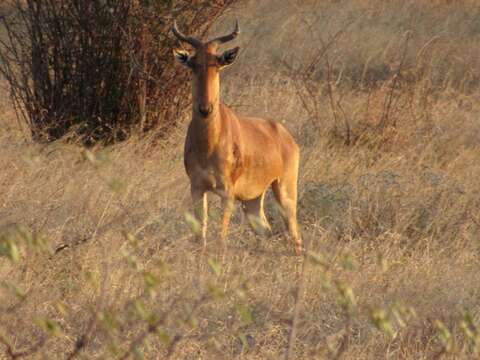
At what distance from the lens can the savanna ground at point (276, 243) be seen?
13.4 ft

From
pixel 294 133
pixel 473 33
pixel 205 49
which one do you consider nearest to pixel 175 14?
pixel 294 133

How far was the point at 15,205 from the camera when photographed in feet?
25.2

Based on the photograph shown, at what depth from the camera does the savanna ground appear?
4094mm

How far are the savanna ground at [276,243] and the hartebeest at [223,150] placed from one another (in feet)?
0.91

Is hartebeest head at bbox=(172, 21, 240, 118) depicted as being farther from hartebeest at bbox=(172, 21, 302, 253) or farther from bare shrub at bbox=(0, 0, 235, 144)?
bare shrub at bbox=(0, 0, 235, 144)

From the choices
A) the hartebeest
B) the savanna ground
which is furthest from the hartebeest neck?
the savanna ground

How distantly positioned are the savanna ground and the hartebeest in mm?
278

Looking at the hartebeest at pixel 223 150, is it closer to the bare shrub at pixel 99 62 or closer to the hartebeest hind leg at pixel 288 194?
the hartebeest hind leg at pixel 288 194

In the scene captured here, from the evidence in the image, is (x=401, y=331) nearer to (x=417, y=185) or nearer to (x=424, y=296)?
(x=424, y=296)

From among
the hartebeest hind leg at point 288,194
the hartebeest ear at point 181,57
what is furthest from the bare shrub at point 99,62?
the hartebeest ear at point 181,57

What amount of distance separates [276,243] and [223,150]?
2.69ft

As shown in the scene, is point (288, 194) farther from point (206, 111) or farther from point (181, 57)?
point (181, 57)

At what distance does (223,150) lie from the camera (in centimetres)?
749

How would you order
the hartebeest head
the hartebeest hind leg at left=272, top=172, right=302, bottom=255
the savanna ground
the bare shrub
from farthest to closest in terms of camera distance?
the bare shrub → the hartebeest hind leg at left=272, top=172, right=302, bottom=255 → the hartebeest head → the savanna ground
